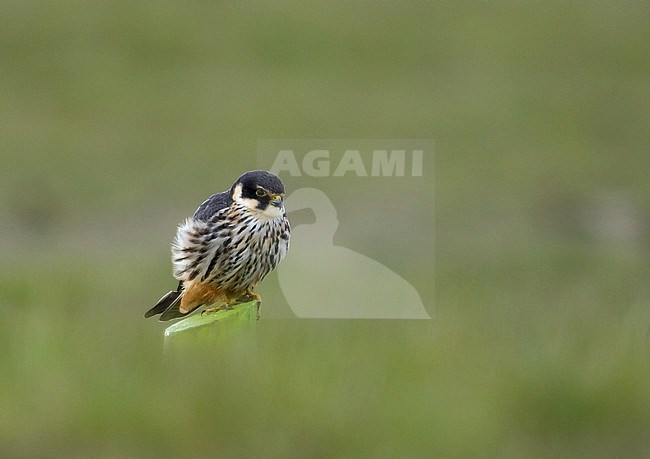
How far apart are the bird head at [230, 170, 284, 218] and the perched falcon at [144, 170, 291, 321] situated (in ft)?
0.21

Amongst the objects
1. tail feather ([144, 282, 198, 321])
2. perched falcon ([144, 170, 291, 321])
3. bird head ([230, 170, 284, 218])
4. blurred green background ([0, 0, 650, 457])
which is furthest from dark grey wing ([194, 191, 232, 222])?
blurred green background ([0, 0, 650, 457])

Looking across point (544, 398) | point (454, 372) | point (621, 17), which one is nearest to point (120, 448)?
point (454, 372)

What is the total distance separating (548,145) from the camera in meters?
22.2

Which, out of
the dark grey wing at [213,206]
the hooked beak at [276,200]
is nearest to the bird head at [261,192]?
the hooked beak at [276,200]

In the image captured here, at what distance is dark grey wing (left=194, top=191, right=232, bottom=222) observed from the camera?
5851mm

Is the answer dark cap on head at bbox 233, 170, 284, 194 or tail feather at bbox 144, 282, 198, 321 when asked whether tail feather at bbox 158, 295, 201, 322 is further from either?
dark cap on head at bbox 233, 170, 284, 194

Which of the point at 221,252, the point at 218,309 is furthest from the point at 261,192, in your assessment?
the point at 218,309

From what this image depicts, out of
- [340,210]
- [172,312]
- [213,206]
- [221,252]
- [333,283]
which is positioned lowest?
[172,312]

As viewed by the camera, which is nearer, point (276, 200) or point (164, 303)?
point (276, 200)

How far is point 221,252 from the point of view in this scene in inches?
229

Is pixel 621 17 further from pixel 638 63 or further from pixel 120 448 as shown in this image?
pixel 120 448

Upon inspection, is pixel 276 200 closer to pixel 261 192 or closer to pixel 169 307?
pixel 261 192

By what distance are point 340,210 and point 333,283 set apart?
7914 millimetres

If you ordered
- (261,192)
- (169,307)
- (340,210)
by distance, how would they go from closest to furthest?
1. (261,192)
2. (169,307)
3. (340,210)
